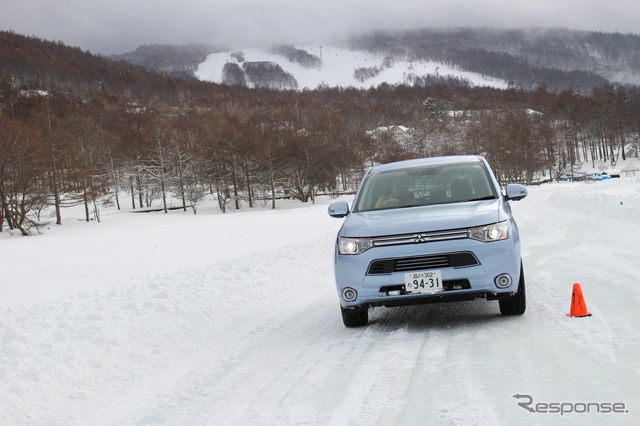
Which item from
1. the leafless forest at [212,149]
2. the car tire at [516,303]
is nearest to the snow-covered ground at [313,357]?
the car tire at [516,303]

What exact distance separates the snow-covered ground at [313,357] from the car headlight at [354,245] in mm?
933

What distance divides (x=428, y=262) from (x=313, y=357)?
4.84ft

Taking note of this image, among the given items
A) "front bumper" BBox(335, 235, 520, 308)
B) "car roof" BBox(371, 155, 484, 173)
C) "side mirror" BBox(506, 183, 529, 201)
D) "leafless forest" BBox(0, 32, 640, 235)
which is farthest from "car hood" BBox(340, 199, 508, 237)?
"leafless forest" BBox(0, 32, 640, 235)

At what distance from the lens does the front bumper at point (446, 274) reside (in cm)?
545

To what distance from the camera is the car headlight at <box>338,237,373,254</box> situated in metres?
5.72

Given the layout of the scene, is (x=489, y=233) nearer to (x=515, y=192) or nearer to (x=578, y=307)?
(x=578, y=307)

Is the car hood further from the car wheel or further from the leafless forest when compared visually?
the leafless forest

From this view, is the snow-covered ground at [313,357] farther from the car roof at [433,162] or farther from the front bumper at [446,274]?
the car roof at [433,162]

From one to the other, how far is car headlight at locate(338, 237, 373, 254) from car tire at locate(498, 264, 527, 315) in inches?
66.0

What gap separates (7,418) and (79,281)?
30.8ft

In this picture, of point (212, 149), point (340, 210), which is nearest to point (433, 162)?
point (340, 210)

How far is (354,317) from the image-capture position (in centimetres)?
624

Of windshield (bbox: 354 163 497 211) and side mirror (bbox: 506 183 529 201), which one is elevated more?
windshield (bbox: 354 163 497 211)

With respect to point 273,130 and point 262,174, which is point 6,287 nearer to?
point 262,174
